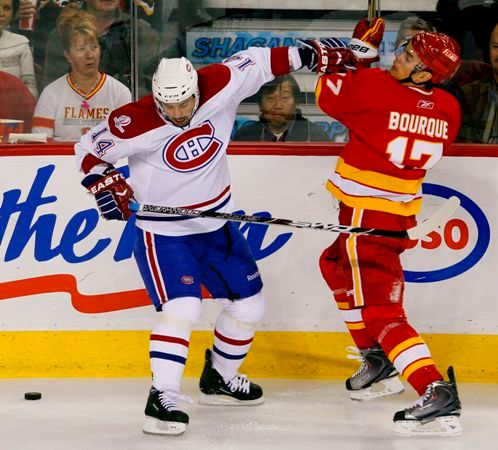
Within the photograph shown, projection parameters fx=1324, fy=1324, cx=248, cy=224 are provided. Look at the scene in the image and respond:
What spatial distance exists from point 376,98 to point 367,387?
1.06 m

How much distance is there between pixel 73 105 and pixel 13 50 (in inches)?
11.9

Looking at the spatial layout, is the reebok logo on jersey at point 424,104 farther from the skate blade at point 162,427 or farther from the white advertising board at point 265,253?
the skate blade at point 162,427

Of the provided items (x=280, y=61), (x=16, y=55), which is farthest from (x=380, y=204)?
(x=16, y=55)

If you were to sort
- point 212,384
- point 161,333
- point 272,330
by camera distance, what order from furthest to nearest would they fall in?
point 272,330 < point 212,384 < point 161,333

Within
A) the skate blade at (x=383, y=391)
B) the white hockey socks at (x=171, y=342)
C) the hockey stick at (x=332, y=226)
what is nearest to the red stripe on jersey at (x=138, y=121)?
the hockey stick at (x=332, y=226)

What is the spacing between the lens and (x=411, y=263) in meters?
4.88

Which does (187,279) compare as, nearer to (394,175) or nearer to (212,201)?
(212,201)

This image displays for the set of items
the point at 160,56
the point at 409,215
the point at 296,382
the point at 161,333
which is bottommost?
the point at 296,382

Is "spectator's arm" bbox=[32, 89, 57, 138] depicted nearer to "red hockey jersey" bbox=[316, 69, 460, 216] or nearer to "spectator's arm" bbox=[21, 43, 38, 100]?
"spectator's arm" bbox=[21, 43, 38, 100]

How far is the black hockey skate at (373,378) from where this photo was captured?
4602 mm

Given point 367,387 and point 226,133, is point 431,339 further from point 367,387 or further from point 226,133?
point 226,133

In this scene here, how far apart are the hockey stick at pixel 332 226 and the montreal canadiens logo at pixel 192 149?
0.14 m

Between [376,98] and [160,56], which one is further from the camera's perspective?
[160,56]

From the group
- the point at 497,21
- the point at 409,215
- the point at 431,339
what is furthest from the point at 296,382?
the point at 497,21
